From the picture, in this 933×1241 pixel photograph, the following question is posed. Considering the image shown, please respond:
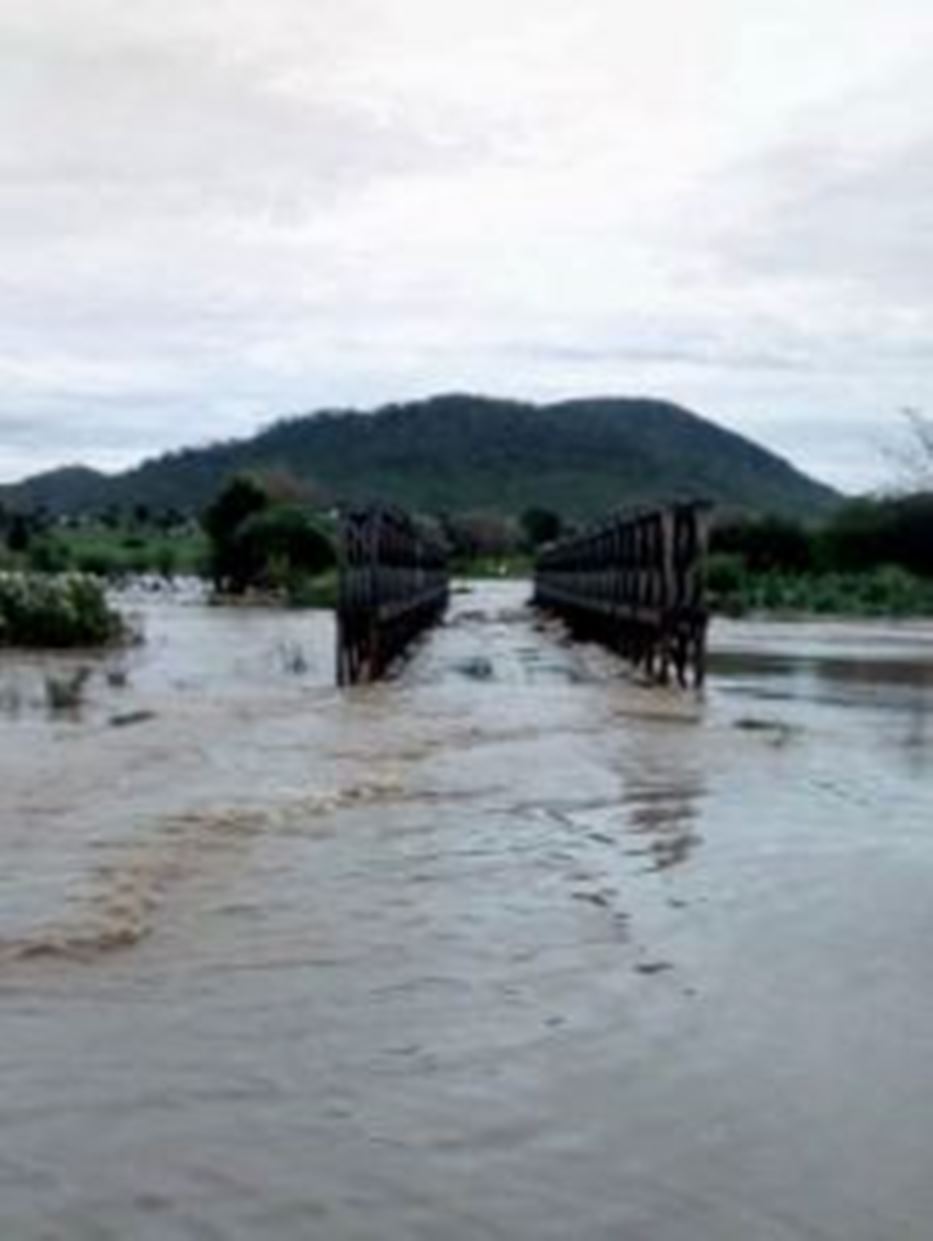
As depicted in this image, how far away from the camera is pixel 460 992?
681 cm

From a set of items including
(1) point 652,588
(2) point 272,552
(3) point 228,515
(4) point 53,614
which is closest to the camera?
(1) point 652,588

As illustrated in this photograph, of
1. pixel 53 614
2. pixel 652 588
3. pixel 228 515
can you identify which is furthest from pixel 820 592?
→ pixel 53 614

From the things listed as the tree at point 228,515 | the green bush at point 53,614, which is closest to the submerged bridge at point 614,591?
the green bush at point 53,614

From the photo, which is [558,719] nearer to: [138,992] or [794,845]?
[794,845]

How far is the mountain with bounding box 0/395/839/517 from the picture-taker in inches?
5079

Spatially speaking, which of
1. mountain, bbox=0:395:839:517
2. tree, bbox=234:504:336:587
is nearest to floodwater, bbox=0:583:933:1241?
tree, bbox=234:504:336:587

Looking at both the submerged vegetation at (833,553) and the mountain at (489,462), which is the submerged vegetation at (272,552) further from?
the mountain at (489,462)

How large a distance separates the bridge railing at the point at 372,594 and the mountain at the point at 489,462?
90.9m

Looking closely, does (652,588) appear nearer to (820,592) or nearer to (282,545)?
(820,592)

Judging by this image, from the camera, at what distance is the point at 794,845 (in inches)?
396

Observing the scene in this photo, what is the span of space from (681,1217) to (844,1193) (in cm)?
39

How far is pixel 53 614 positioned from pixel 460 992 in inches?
781

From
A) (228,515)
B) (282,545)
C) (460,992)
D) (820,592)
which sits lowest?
(460,992)

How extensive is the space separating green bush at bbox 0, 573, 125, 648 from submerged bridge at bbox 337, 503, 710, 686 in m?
3.39
